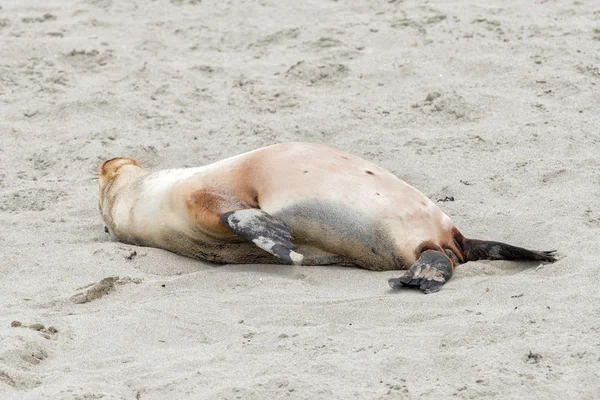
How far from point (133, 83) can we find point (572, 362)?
15.2 ft

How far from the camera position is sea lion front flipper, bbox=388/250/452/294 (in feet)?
13.7

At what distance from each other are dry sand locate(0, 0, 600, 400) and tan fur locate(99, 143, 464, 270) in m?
0.15

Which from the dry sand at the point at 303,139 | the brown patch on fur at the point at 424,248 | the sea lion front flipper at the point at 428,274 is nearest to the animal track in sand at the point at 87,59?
the dry sand at the point at 303,139

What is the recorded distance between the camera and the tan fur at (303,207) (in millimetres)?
4613

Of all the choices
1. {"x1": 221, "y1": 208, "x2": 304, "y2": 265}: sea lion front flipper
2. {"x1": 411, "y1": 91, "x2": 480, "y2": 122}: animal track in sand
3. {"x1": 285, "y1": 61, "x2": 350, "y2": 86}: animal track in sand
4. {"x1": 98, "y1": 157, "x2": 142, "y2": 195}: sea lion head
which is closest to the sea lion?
{"x1": 221, "y1": 208, "x2": 304, "y2": 265}: sea lion front flipper

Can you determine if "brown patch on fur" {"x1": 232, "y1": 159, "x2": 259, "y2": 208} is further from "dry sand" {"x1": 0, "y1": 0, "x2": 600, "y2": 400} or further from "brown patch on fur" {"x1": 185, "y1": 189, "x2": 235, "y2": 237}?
"dry sand" {"x1": 0, "y1": 0, "x2": 600, "y2": 400}

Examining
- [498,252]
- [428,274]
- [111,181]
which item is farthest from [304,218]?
[111,181]

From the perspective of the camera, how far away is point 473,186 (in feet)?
18.2

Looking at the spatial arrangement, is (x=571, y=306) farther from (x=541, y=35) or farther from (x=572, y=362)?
(x=541, y=35)

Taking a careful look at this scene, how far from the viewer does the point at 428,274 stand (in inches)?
167

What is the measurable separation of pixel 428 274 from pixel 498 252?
0.45 meters

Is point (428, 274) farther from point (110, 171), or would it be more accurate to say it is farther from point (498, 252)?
point (110, 171)

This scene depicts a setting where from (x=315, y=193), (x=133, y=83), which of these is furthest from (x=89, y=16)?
(x=315, y=193)

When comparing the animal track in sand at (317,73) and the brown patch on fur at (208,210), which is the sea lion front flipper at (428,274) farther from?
the animal track in sand at (317,73)
